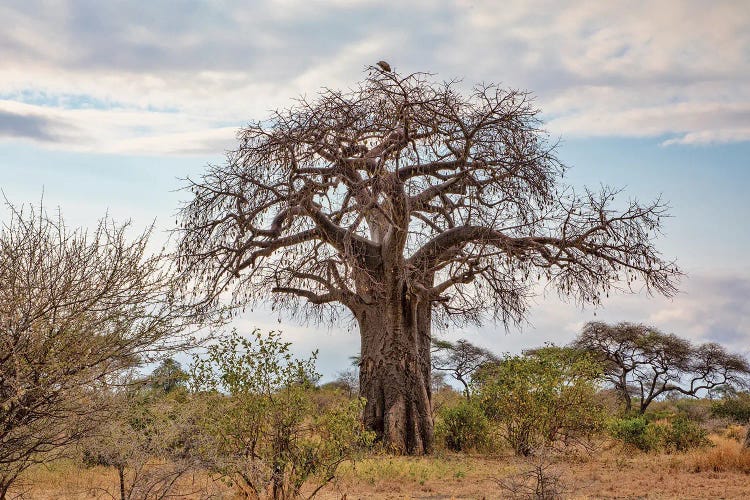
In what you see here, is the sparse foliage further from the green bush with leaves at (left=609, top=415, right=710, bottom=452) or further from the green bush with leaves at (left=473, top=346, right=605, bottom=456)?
the green bush with leaves at (left=609, top=415, right=710, bottom=452)

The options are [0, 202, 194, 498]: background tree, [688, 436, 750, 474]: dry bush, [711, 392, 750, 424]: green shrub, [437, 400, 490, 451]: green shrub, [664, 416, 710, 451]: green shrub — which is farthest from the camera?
[711, 392, 750, 424]: green shrub

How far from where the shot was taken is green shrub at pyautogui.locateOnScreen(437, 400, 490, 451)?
14516 mm

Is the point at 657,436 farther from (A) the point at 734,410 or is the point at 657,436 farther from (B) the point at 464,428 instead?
(A) the point at 734,410

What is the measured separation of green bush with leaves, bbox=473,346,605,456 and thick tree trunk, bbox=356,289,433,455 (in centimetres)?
147

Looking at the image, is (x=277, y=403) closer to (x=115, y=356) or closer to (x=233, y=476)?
(x=233, y=476)

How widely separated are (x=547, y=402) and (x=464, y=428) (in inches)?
74.5

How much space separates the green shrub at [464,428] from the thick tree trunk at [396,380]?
3.09 feet

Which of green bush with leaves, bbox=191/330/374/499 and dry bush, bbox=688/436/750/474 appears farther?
dry bush, bbox=688/436/750/474

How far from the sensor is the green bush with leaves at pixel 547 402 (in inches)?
528

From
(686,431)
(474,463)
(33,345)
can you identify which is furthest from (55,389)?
(686,431)

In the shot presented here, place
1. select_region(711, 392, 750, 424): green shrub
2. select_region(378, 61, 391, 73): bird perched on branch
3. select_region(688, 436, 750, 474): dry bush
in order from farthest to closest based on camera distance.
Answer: select_region(711, 392, 750, 424): green shrub
select_region(688, 436, 750, 474): dry bush
select_region(378, 61, 391, 73): bird perched on branch

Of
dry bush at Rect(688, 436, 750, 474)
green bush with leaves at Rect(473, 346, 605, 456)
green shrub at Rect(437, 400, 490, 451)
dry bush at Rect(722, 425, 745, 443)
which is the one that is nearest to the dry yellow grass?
dry bush at Rect(688, 436, 750, 474)

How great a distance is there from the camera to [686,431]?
14.4 metres

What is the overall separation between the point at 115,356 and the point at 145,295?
61cm
